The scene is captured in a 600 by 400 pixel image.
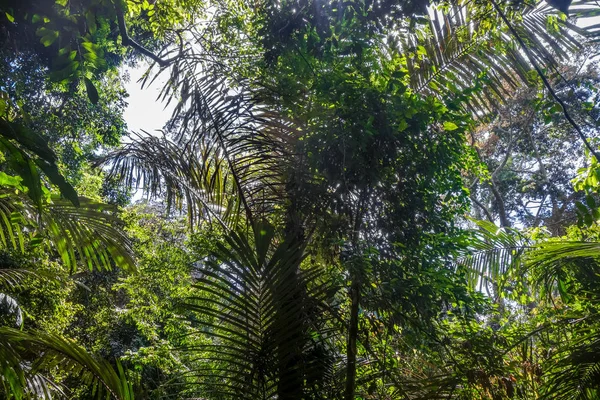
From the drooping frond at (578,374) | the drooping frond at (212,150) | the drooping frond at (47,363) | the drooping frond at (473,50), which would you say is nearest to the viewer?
the drooping frond at (47,363)

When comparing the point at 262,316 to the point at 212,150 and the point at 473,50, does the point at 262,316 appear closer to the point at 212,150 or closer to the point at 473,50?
the point at 212,150

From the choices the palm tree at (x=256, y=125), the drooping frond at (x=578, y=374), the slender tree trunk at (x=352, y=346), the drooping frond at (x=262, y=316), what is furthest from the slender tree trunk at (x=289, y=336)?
the drooping frond at (x=578, y=374)

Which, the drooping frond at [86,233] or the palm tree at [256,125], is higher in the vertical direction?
the palm tree at [256,125]

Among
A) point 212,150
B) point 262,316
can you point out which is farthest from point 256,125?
point 262,316

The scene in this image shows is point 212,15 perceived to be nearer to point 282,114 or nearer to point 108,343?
point 282,114

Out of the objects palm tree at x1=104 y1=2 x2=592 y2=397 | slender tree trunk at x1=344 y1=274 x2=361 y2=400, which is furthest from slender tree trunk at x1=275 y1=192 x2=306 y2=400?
palm tree at x1=104 y1=2 x2=592 y2=397

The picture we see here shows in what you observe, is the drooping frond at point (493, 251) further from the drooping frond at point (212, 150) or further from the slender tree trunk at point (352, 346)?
the drooping frond at point (212, 150)

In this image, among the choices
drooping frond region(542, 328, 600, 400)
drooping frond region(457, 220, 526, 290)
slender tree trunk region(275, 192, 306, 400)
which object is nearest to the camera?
slender tree trunk region(275, 192, 306, 400)

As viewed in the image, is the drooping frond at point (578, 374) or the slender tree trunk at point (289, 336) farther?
the drooping frond at point (578, 374)

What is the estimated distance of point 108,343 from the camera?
821cm

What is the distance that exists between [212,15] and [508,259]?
3.21 meters

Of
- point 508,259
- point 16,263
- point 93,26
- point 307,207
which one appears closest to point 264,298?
point 307,207

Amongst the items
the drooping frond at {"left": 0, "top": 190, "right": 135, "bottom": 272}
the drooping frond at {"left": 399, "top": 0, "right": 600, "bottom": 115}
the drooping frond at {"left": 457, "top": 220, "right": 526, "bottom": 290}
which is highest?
the drooping frond at {"left": 399, "top": 0, "right": 600, "bottom": 115}

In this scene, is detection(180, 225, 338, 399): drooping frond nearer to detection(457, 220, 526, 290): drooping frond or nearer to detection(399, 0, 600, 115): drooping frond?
detection(399, 0, 600, 115): drooping frond
